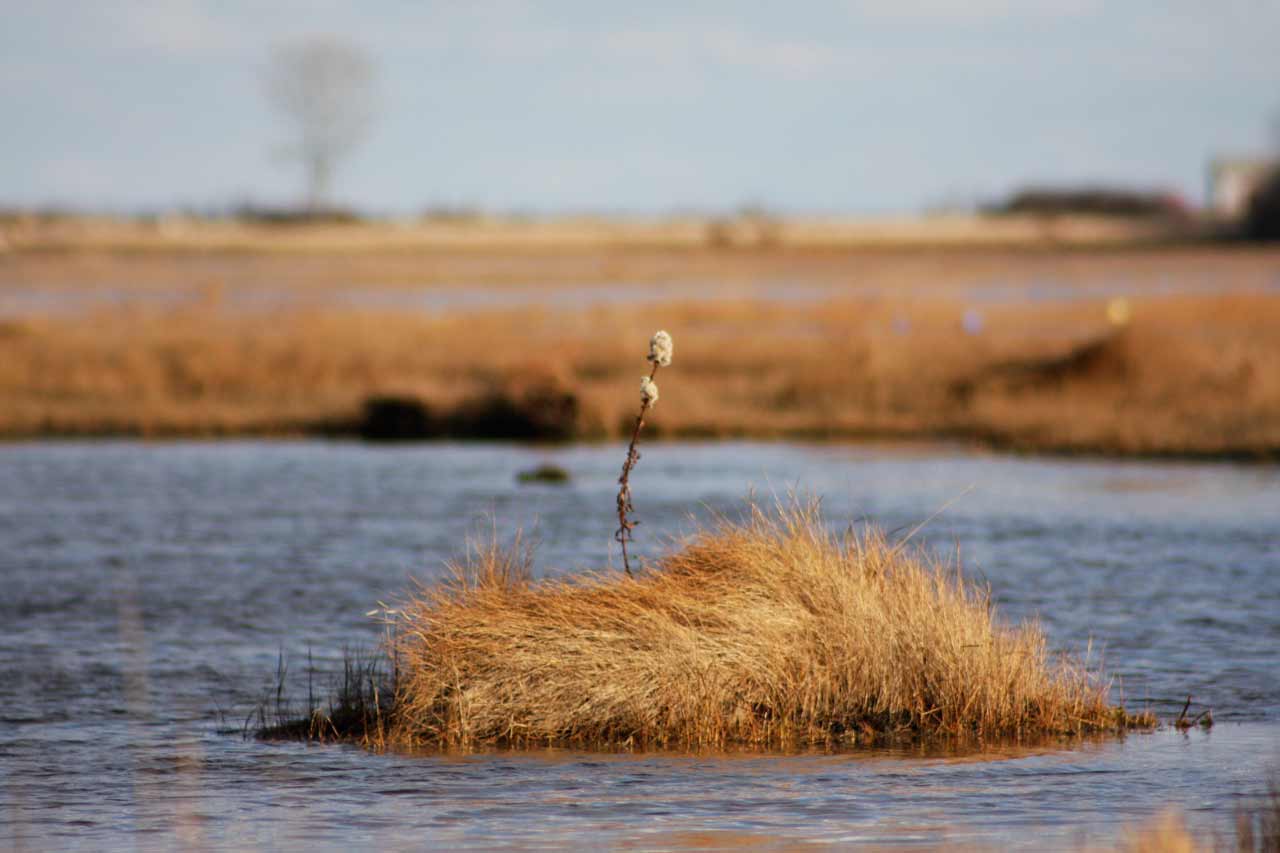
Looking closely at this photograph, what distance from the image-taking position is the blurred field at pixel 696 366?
35.6 meters

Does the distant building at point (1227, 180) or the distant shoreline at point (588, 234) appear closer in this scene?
the distant shoreline at point (588, 234)

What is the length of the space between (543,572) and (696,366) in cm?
2329

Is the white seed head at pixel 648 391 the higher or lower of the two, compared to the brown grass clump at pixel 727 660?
higher

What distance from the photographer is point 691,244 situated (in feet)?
367

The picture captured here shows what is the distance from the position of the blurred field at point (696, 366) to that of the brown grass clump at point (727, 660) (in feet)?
67.5

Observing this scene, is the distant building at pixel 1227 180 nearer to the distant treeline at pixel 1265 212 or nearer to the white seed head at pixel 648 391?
the distant treeline at pixel 1265 212

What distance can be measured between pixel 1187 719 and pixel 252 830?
6.17 meters

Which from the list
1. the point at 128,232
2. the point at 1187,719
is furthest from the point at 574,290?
the point at 1187,719

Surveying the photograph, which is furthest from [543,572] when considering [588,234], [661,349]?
[588,234]

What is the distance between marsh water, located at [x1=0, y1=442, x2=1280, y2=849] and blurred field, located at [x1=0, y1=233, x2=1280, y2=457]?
7.24 ft

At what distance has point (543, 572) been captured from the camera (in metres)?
19.4

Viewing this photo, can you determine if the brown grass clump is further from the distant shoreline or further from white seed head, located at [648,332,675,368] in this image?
the distant shoreline

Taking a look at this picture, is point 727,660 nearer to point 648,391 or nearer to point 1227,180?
point 648,391

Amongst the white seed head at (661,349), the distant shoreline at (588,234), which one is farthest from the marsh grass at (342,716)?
the distant shoreline at (588,234)
